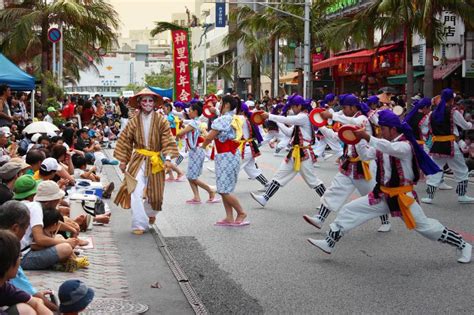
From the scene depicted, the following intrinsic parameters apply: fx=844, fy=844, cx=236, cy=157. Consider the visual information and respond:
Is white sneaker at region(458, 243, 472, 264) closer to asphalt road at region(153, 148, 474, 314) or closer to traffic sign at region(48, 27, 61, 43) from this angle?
asphalt road at region(153, 148, 474, 314)

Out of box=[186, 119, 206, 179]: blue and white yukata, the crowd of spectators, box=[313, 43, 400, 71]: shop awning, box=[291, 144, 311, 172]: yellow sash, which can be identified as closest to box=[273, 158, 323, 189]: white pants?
box=[291, 144, 311, 172]: yellow sash

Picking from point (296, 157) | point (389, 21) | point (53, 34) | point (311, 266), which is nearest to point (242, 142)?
point (296, 157)

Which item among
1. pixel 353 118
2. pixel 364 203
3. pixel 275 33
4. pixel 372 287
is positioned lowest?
pixel 372 287

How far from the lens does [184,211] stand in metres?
13.4

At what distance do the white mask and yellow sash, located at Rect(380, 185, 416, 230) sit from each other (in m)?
3.70

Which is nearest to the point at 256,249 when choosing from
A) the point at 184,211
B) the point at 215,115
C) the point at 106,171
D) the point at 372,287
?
the point at 372,287

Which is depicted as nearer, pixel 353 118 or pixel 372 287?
pixel 372 287

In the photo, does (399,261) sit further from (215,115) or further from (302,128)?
(215,115)

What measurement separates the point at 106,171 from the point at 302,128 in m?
8.25

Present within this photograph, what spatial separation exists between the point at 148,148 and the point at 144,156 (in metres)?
0.12

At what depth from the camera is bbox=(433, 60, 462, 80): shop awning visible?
31922 millimetres

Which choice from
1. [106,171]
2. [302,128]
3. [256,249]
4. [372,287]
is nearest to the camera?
[372,287]

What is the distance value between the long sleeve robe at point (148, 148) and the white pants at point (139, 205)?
0.21 ft

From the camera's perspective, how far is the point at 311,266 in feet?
29.4
